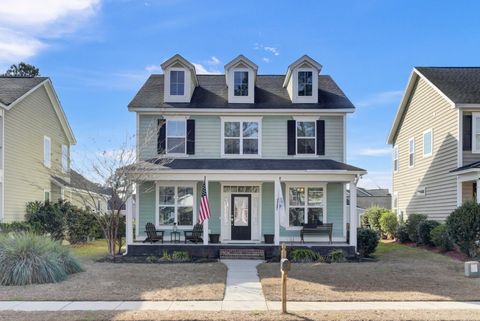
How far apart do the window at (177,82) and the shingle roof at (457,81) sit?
37.4 feet

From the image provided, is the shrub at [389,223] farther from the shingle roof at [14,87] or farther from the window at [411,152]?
the shingle roof at [14,87]

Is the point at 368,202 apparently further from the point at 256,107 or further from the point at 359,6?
the point at 359,6

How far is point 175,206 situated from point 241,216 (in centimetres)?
279

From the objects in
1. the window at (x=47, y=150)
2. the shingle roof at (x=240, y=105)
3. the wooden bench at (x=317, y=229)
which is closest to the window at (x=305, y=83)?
the shingle roof at (x=240, y=105)

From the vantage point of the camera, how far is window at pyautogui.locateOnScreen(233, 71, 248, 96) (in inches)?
787

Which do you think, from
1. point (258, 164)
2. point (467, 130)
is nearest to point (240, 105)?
point (258, 164)

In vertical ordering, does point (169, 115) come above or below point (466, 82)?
below

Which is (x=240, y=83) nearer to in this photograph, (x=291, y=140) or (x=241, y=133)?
(x=241, y=133)

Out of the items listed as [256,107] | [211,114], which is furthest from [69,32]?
[256,107]

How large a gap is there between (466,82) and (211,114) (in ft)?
38.9

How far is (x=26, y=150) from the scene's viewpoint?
2186cm

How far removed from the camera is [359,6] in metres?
15.2

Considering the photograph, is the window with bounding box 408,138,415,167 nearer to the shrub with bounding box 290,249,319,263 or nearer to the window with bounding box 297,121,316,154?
the window with bounding box 297,121,316,154

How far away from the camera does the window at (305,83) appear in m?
19.9
